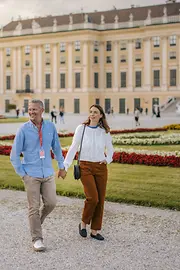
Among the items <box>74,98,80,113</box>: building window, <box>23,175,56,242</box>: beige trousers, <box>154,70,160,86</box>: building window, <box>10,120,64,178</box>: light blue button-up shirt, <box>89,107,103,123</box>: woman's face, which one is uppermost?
<box>154,70,160,86</box>: building window

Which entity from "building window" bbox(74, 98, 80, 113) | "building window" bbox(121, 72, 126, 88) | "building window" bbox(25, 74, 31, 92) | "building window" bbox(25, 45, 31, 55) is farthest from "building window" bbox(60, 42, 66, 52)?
"building window" bbox(121, 72, 126, 88)

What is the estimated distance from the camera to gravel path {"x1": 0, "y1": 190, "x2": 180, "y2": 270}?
578 cm

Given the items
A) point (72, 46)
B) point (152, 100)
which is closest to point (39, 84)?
point (72, 46)

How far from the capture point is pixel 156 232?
700cm

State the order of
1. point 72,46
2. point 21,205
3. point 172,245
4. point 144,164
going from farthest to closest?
1. point 72,46
2. point 144,164
3. point 21,205
4. point 172,245

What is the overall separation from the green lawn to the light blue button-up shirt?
2.98 m

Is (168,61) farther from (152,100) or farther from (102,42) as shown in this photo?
(102,42)

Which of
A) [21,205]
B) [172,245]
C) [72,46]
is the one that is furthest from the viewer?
[72,46]

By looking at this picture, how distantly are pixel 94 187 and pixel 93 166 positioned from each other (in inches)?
11.2

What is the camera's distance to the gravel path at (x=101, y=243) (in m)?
5.78

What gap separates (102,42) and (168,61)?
10.7 metres

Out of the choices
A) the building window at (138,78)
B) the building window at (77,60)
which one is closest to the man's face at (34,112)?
the building window at (138,78)

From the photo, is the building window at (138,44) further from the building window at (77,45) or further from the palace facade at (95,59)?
the building window at (77,45)

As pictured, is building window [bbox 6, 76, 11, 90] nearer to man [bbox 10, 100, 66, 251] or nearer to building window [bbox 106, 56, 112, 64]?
building window [bbox 106, 56, 112, 64]
